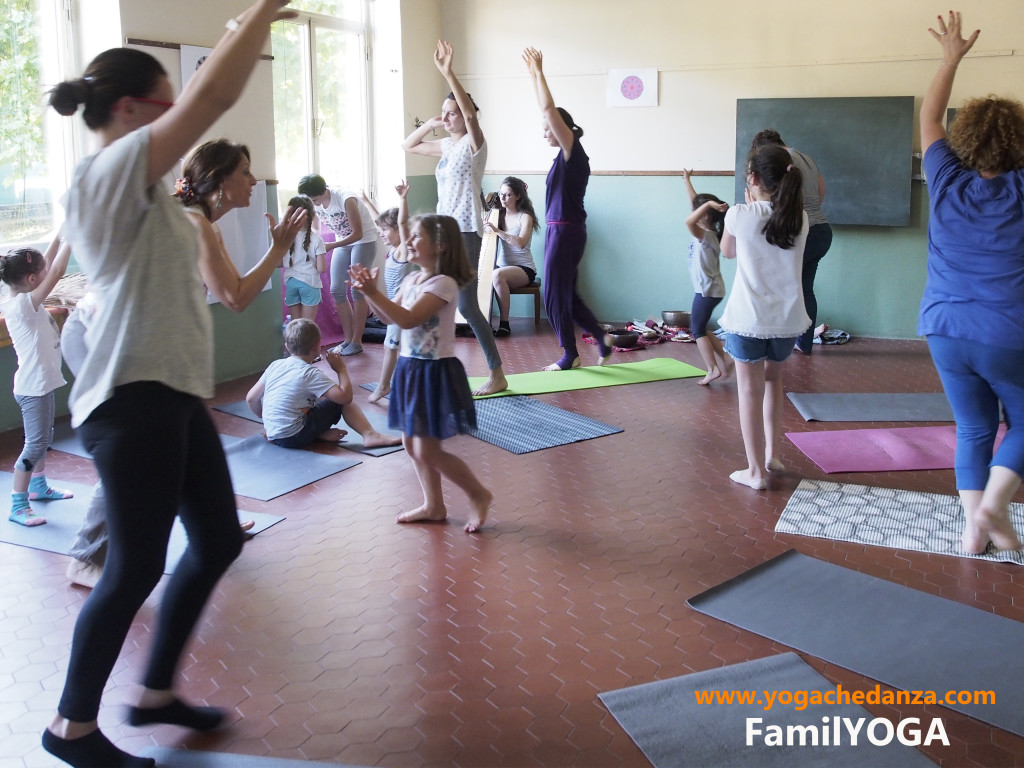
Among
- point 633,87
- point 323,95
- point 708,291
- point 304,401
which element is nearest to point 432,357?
point 304,401

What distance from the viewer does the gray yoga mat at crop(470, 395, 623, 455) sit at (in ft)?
16.0

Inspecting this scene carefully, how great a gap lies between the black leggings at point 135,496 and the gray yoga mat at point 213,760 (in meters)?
0.25

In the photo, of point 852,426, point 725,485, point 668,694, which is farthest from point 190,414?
point 852,426

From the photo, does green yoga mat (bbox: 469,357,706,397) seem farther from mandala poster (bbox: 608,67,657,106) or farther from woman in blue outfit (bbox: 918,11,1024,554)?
woman in blue outfit (bbox: 918,11,1024,554)

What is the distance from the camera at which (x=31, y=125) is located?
541 cm

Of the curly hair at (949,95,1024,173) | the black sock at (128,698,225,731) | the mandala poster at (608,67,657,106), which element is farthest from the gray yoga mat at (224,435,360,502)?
the mandala poster at (608,67,657,106)

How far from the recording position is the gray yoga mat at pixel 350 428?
4.79m

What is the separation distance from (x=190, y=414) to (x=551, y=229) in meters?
4.15

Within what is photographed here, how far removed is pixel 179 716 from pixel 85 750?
26 centimetres

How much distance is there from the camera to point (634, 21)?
802 centimetres

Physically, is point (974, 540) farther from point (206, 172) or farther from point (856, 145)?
point (856, 145)

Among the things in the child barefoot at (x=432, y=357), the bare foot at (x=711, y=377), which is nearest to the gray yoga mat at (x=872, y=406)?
the bare foot at (x=711, y=377)

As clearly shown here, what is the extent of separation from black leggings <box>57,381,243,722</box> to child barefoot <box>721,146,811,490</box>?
246 cm

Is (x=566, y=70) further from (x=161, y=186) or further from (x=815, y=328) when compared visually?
(x=161, y=186)
